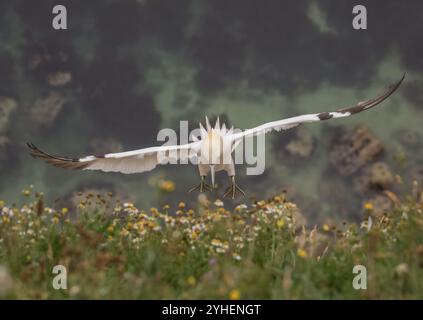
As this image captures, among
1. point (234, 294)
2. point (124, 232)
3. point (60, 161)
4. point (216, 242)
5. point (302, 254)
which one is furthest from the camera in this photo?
point (60, 161)

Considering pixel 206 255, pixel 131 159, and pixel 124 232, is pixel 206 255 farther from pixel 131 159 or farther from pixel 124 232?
pixel 131 159

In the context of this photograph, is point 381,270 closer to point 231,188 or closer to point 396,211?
point 396,211

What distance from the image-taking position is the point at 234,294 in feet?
17.3

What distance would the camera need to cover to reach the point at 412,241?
261 inches

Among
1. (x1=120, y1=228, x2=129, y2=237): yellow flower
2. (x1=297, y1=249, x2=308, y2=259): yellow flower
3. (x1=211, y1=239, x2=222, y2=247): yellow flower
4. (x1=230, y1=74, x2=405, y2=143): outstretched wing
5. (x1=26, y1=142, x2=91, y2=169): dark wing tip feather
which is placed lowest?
(x1=297, y1=249, x2=308, y2=259): yellow flower

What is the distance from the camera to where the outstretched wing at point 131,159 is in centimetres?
1184

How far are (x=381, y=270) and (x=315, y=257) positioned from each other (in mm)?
1106

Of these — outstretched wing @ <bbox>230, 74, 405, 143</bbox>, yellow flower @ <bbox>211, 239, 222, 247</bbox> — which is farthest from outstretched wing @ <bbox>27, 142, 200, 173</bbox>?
yellow flower @ <bbox>211, 239, 222, 247</bbox>

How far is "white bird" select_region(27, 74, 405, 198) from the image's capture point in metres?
12.1

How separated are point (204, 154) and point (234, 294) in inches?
321

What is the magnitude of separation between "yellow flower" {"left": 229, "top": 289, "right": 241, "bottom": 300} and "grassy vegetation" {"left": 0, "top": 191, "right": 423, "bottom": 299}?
11mm

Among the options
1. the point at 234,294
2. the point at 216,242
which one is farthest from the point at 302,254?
the point at 234,294

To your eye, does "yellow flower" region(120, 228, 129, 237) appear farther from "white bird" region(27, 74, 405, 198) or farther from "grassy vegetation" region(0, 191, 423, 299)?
"white bird" region(27, 74, 405, 198)
